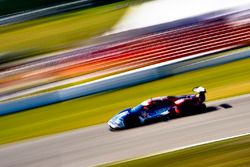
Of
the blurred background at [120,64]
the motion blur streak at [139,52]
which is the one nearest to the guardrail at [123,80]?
the blurred background at [120,64]

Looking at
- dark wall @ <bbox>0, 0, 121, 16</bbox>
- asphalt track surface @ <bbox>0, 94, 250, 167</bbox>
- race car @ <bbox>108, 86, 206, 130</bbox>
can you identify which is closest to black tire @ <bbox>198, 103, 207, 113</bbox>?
race car @ <bbox>108, 86, 206, 130</bbox>

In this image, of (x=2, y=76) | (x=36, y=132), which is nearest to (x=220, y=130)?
(x=36, y=132)

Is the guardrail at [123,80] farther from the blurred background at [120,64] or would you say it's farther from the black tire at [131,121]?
the black tire at [131,121]

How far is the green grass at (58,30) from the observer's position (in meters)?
21.7

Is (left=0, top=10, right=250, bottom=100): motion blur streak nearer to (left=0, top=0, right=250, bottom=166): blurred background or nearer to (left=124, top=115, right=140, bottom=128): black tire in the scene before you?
(left=0, top=0, right=250, bottom=166): blurred background

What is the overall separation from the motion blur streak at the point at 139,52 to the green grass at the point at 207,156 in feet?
23.8

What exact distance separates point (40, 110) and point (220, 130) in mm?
6848

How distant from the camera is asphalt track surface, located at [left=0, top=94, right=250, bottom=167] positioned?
9.88 metres

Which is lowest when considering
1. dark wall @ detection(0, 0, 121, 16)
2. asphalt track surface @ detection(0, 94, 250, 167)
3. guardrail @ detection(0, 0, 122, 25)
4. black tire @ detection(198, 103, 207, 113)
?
asphalt track surface @ detection(0, 94, 250, 167)

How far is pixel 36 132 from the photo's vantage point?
13273 millimetres

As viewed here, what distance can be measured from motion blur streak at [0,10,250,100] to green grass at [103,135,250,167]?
725 cm

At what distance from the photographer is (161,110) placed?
11.4m

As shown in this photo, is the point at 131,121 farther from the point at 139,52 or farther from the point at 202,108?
the point at 139,52

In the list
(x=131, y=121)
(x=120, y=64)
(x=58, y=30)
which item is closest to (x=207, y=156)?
(x=131, y=121)
